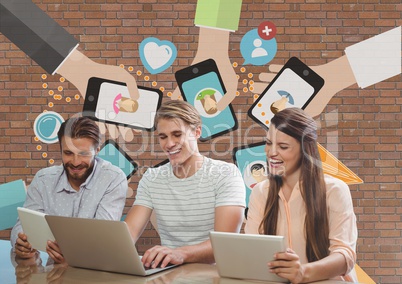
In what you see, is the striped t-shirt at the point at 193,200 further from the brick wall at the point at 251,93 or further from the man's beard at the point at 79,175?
the brick wall at the point at 251,93

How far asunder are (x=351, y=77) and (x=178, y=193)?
2.33 meters

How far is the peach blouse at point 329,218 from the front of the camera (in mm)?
2273

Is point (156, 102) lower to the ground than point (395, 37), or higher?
lower

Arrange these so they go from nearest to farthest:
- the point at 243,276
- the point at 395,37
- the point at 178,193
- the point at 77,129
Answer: the point at 243,276
the point at 178,193
the point at 77,129
the point at 395,37

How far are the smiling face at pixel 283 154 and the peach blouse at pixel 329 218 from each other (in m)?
0.08

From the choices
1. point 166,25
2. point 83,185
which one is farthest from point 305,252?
point 166,25

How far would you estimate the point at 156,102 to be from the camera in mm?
4719

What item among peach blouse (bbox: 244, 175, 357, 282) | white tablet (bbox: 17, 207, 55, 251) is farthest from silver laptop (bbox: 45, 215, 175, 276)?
peach blouse (bbox: 244, 175, 357, 282)

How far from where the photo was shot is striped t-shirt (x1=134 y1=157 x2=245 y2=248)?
283 centimetres

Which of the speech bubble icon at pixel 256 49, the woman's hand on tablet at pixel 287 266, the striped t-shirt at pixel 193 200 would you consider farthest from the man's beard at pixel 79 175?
the speech bubble icon at pixel 256 49

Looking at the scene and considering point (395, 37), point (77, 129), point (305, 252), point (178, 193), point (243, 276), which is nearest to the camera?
point (243, 276)

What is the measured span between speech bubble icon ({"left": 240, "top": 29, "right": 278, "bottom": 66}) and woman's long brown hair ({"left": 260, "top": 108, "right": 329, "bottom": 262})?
2256 mm

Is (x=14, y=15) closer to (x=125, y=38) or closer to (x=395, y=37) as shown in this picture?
(x=125, y=38)

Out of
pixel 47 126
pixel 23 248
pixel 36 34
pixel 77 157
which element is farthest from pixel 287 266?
pixel 36 34
